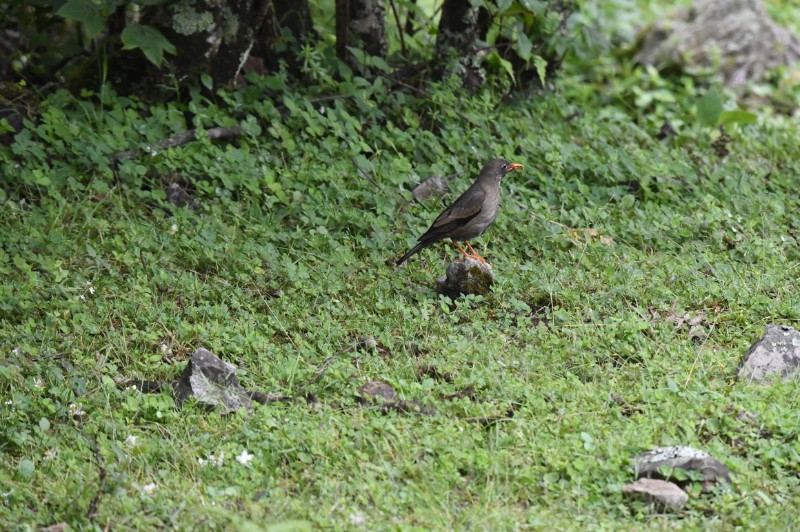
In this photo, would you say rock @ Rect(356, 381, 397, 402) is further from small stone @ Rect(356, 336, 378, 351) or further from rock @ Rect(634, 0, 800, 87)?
rock @ Rect(634, 0, 800, 87)

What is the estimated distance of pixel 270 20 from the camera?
8672 millimetres

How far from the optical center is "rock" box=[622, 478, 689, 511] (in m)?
4.20

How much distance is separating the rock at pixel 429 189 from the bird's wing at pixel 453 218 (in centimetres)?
Result: 96

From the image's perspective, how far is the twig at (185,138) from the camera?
759 centimetres

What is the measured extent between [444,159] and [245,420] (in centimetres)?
380

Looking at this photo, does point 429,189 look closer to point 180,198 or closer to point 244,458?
point 180,198

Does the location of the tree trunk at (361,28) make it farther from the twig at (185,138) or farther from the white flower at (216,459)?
the white flower at (216,459)

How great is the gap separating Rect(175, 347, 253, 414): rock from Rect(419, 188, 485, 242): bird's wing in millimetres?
1991

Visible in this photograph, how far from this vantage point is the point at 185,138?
7820 millimetres

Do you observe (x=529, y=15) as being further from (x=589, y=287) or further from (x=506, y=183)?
(x=589, y=287)

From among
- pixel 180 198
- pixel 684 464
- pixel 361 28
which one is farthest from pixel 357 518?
pixel 361 28

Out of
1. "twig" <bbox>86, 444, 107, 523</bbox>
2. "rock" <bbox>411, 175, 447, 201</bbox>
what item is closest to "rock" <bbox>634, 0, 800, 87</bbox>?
"rock" <bbox>411, 175, 447, 201</bbox>

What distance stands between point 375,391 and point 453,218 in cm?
187

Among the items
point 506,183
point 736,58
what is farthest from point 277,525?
point 736,58
